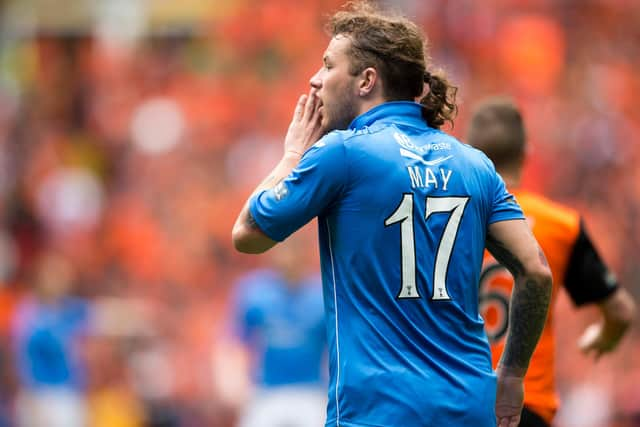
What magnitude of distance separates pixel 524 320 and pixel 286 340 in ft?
16.4

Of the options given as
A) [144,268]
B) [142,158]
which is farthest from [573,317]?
[142,158]

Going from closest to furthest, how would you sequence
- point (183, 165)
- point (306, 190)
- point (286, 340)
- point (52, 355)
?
point (306, 190)
point (286, 340)
point (52, 355)
point (183, 165)

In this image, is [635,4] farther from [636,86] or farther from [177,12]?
[177,12]

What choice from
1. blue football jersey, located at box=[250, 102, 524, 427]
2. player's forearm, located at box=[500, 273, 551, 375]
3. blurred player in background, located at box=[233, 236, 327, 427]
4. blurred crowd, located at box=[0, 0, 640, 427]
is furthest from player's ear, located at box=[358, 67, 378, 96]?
blurred crowd, located at box=[0, 0, 640, 427]

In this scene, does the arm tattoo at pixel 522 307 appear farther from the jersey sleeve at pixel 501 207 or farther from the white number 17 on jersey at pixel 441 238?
the white number 17 on jersey at pixel 441 238

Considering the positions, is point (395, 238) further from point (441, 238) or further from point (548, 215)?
point (548, 215)

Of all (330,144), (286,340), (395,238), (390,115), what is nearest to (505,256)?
(395,238)

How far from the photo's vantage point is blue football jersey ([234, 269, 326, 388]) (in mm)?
8750

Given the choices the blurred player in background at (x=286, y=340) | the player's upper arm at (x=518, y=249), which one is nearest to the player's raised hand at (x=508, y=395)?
the player's upper arm at (x=518, y=249)

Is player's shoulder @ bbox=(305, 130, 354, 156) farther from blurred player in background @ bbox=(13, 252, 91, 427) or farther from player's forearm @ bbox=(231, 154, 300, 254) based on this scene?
blurred player in background @ bbox=(13, 252, 91, 427)

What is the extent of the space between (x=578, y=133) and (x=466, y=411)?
11998 mm

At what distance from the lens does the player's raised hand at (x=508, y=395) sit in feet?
12.7

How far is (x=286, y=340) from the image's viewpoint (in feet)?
28.7

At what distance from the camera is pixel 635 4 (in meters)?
17.3
